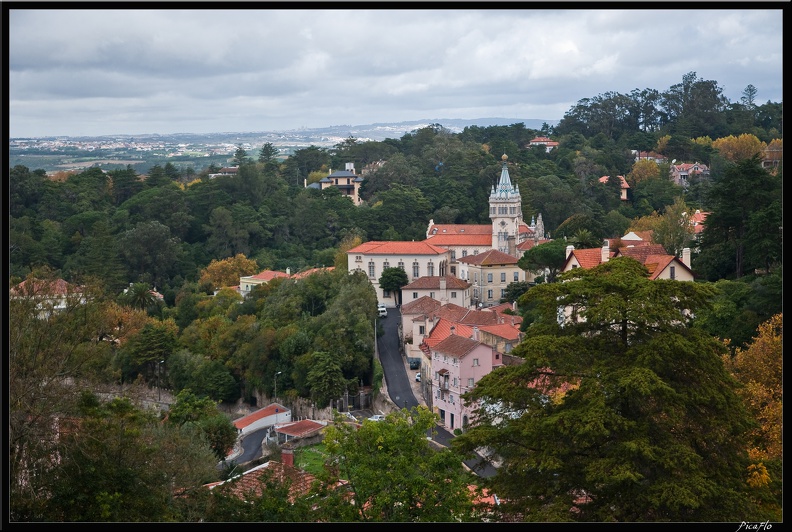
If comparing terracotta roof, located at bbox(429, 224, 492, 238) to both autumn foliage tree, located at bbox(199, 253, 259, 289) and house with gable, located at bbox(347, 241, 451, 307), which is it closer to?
house with gable, located at bbox(347, 241, 451, 307)

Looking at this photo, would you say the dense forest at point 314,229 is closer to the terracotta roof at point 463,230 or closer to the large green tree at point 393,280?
the large green tree at point 393,280

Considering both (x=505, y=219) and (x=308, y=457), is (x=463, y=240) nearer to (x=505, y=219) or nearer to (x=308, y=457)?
(x=505, y=219)

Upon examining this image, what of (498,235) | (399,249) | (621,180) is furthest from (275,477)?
(621,180)

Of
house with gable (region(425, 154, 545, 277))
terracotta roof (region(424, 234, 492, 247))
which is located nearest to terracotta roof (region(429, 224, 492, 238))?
house with gable (region(425, 154, 545, 277))

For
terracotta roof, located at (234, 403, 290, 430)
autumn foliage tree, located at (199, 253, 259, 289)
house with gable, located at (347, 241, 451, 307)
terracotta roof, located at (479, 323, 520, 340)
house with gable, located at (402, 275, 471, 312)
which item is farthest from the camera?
autumn foliage tree, located at (199, 253, 259, 289)

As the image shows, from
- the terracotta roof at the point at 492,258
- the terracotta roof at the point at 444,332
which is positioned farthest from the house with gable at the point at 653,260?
the terracotta roof at the point at 492,258

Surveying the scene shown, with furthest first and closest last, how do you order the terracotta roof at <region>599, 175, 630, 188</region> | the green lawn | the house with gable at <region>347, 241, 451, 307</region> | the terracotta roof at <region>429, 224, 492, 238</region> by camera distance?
the terracotta roof at <region>599, 175, 630, 188</region>
the terracotta roof at <region>429, 224, 492, 238</region>
the house with gable at <region>347, 241, 451, 307</region>
the green lawn

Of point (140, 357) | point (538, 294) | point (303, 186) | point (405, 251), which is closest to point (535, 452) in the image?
point (538, 294)
